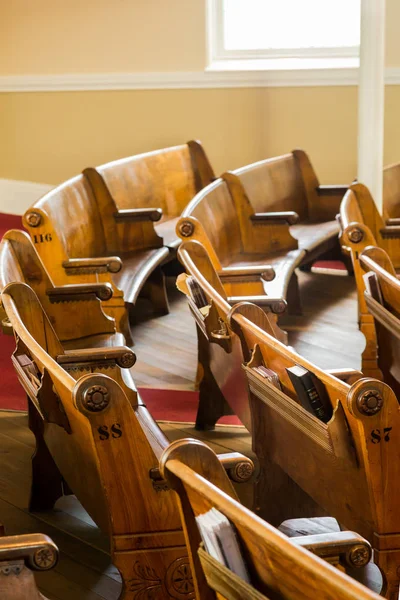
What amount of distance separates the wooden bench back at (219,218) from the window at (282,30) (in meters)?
2.64

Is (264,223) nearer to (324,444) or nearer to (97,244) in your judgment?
(97,244)

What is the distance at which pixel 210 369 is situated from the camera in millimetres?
3666

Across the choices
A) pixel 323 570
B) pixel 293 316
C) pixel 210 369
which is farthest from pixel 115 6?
pixel 323 570

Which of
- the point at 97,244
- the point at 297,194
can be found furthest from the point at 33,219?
the point at 297,194

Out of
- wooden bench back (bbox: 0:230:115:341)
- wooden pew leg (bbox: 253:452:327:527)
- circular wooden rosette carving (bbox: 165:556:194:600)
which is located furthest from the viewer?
wooden bench back (bbox: 0:230:115:341)

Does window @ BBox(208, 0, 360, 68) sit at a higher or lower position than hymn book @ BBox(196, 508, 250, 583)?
higher

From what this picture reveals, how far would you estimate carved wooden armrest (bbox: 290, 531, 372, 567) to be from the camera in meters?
1.78

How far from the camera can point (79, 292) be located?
11.9ft

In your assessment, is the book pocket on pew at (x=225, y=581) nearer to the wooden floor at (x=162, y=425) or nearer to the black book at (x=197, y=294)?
the wooden floor at (x=162, y=425)

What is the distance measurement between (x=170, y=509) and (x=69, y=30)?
6.43 metres

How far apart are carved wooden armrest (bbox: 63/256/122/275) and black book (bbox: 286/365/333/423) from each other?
77.0 inches

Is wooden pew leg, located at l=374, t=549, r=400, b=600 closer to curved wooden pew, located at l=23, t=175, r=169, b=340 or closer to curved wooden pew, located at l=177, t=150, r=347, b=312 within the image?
curved wooden pew, located at l=177, t=150, r=347, b=312

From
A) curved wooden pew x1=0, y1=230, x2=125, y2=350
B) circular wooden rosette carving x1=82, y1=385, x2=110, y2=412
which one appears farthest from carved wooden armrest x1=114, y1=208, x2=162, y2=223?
circular wooden rosette carving x1=82, y1=385, x2=110, y2=412

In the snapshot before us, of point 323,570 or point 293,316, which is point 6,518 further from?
point 293,316
